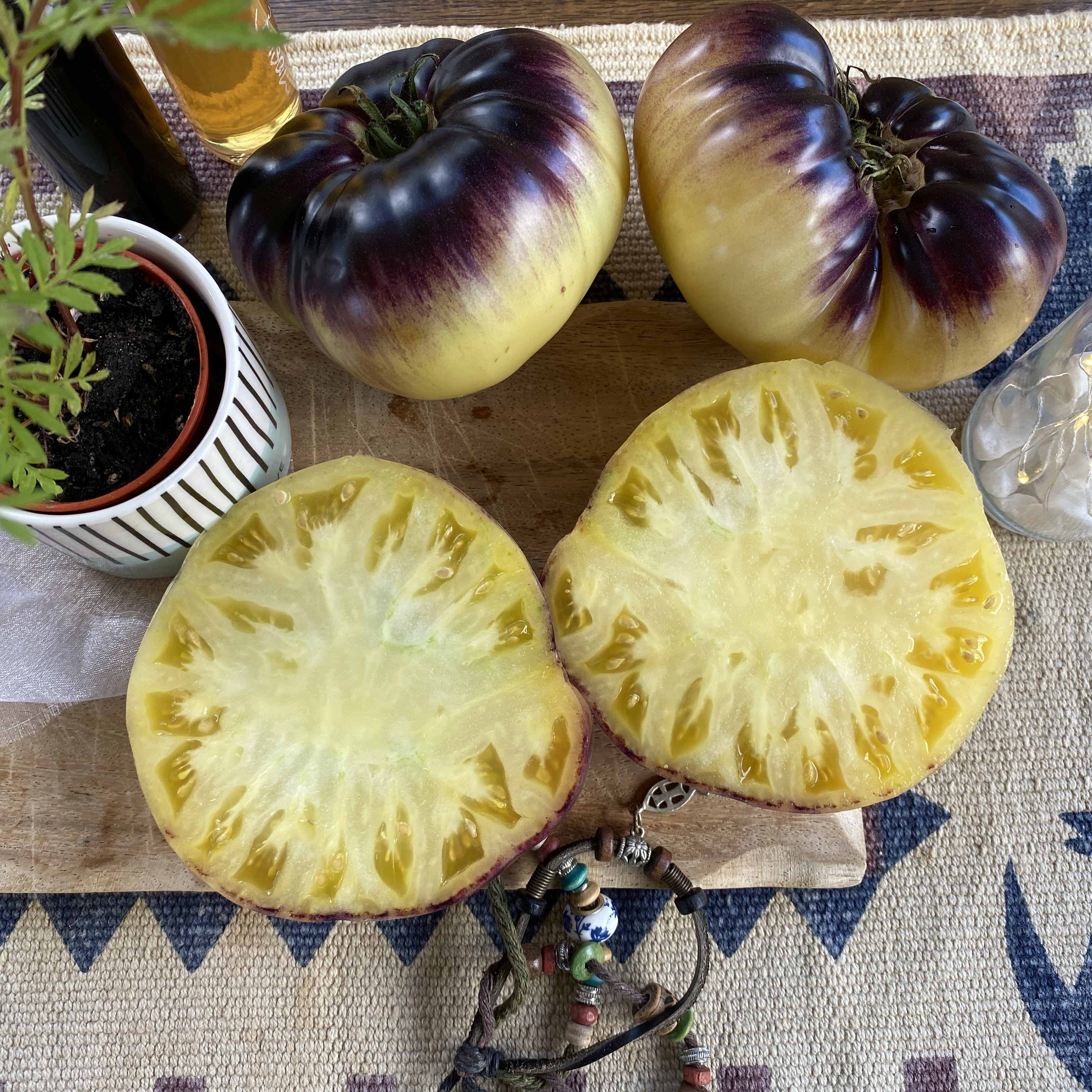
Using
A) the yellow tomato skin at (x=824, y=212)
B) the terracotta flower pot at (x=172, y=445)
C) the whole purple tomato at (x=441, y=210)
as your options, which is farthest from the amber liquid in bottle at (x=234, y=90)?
the yellow tomato skin at (x=824, y=212)

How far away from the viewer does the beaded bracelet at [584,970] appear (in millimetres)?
710

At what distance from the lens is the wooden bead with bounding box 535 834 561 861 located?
2.37 ft

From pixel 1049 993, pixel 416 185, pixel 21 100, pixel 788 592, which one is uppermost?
pixel 21 100

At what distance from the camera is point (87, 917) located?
775mm

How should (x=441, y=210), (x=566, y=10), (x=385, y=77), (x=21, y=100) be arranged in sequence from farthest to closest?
1. (x=566, y=10)
2. (x=385, y=77)
3. (x=441, y=210)
4. (x=21, y=100)

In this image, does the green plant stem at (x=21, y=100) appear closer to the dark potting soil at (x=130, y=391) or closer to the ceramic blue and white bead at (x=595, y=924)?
the dark potting soil at (x=130, y=391)

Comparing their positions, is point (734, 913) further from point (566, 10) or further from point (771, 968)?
point (566, 10)

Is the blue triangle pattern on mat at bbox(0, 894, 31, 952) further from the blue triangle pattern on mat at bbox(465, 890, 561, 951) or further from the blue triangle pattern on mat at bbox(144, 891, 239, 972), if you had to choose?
the blue triangle pattern on mat at bbox(465, 890, 561, 951)

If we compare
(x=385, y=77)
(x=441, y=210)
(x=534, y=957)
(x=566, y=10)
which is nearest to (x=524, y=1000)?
(x=534, y=957)

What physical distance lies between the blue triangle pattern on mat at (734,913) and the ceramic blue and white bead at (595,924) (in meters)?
0.10

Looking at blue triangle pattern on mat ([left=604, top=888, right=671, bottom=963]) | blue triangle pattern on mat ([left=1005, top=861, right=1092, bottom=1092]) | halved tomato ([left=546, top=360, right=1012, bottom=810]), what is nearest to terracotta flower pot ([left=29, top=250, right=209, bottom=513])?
halved tomato ([left=546, top=360, right=1012, bottom=810])

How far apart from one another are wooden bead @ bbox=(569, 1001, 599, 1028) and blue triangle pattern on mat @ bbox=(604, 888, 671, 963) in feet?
0.16

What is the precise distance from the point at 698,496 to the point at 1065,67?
0.64 metres

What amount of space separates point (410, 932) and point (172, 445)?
446 millimetres
